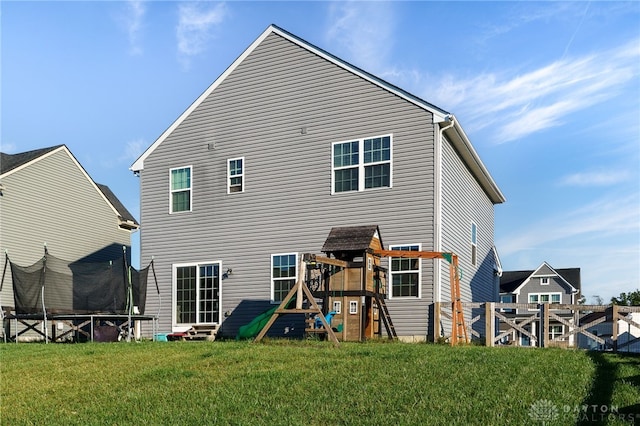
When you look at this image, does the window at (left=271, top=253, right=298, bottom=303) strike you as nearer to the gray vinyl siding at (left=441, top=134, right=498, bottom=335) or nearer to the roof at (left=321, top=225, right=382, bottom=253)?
the roof at (left=321, top=225, right=382, bottom=253)

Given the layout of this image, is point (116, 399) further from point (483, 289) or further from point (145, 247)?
point (483, 289)

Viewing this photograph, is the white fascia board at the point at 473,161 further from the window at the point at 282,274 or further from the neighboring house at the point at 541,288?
the neighboring house at the point at 541,288

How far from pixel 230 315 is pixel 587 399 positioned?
13.4m

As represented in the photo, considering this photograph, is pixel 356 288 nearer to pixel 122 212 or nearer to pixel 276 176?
pixel 276 176

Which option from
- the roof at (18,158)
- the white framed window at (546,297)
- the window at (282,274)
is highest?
the roof at (18,158)

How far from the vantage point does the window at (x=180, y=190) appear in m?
20.6

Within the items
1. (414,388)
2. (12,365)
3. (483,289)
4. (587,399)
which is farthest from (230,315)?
(587,399)

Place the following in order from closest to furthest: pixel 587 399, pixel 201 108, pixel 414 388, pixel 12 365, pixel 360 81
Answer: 1. pixel 587 399
2. pixel 414 388
3. pixel 12 365
4. pixel 360 81
5. pixel 201 108

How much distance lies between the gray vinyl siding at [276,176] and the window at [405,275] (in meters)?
0.22

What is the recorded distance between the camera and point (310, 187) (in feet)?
60.6

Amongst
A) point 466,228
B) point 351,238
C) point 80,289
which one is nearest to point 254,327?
point 351,238

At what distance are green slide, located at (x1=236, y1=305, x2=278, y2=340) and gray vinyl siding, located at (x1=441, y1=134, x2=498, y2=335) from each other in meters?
4.87

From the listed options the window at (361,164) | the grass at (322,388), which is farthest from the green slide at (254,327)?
the grass at (322,388)

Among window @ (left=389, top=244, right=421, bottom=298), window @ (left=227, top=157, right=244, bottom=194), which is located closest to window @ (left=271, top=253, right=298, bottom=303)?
window @ (left=227, top=157, right=244, bottom=194)
